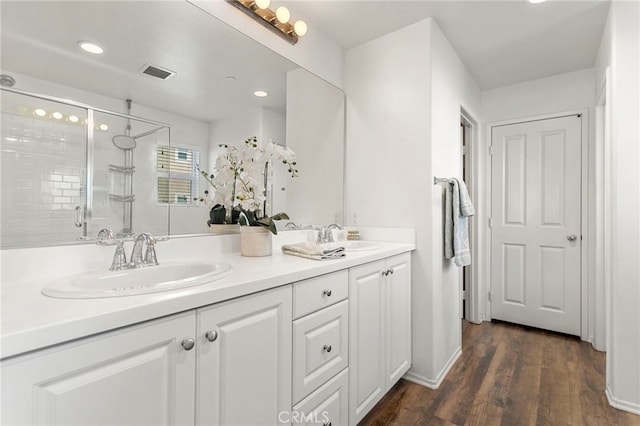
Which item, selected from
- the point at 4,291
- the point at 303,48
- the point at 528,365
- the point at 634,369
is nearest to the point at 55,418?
the point at 4,291

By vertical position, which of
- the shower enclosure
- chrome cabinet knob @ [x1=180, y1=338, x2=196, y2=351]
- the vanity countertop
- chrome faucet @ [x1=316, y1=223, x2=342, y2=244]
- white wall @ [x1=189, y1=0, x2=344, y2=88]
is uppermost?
white wall @ [x1=189, y1=0, x2=344, y2=88]

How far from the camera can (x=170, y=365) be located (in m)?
0.81

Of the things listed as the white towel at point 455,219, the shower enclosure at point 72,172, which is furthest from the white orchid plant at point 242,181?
the white towel at point 455,219

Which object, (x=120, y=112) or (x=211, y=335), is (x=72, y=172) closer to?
(x=120, y=112)

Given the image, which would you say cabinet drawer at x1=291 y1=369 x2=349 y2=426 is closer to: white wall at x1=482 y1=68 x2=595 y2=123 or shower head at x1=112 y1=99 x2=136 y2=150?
shower head at x1=112 y1=99 x2=136 y2=150

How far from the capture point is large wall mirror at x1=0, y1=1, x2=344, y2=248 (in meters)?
1.01

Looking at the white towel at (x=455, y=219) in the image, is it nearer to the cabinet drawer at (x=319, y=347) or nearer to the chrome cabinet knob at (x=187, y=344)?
the cabinet drawer at (x=319, y=347)

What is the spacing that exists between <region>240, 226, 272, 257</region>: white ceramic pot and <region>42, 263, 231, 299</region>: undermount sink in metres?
0.31

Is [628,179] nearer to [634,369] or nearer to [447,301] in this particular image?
[634,369]

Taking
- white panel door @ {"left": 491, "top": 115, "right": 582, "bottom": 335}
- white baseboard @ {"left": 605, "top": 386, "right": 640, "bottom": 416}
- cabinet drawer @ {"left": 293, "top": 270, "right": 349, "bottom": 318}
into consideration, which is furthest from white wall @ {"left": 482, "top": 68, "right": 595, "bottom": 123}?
cabinet drawer @ {"left": 293, "top": 270, "right": 349, "bottom": 318}

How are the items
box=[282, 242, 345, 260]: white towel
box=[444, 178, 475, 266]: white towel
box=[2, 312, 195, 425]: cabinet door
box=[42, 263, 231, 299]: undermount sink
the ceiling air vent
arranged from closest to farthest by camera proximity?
1. box=[2, 312, 195, 425]: cabinet door
2. box=[42, 263, 231, 299]: undermount sink
3. the ceiling air vent
4. box=[282, 242, 345, 260]: white towel
5. box=[444, 178, 475, 266]: white towel

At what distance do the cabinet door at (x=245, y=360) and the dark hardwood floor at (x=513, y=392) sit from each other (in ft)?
2.78

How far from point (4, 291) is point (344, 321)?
1.17 meters

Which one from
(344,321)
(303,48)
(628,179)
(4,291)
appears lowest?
(344,321)
